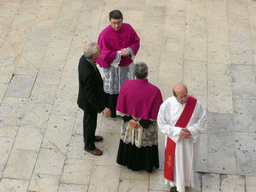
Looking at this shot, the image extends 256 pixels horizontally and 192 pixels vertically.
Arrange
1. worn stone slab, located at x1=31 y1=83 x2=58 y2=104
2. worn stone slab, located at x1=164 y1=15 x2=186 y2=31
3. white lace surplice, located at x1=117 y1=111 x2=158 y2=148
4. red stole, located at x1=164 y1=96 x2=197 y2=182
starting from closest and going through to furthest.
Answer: red stole, located at x1=164 y1=96 x2=197 y2=182
white lace surplice, located at x1=117 y1=111 x2=158 y2=148
worn stone slab, located at x1=31 y1=83 x2=58 y2=104
worn stone slab, located at x1=164 y1=15 x2=186 y2=31

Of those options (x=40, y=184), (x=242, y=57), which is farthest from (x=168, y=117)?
(x=242, y=57)

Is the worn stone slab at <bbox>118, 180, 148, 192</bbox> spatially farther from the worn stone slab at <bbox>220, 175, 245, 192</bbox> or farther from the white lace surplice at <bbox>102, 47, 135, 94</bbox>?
the white lace surplice at <bbox>102, 47, 135, 94</bbox>

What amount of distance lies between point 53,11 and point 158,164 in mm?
4566

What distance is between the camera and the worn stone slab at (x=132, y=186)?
5398mm

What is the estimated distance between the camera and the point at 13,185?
5469mm

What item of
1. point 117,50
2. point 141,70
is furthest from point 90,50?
point 117,50

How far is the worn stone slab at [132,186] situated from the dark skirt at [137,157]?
19 cm

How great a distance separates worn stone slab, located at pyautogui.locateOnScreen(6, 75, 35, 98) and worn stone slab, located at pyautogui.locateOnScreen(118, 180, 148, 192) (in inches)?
97.9

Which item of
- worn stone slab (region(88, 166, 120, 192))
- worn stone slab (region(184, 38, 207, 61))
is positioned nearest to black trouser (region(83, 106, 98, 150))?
worn stone slab (region(88, 166, 120, 192))

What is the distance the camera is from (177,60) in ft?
23.9

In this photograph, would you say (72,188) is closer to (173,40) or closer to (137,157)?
(137,157)

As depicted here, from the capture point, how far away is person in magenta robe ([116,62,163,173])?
471 cm

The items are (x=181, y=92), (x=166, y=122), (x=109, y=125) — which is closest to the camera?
(x=181, y=92)

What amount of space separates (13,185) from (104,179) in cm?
132
